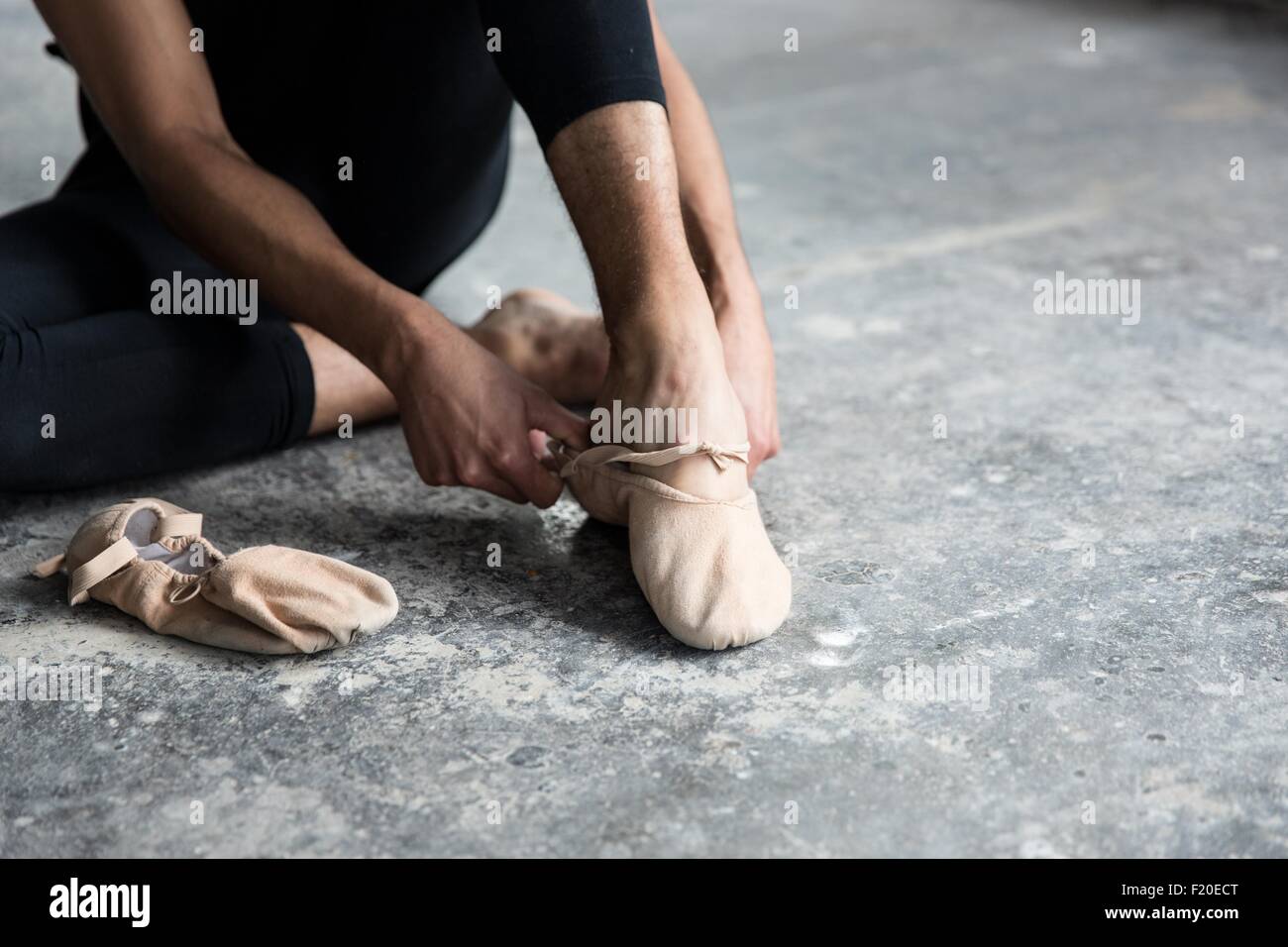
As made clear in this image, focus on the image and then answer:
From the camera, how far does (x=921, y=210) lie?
219 cm

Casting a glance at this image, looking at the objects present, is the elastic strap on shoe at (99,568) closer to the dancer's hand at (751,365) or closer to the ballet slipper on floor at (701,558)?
the ballet slipper on floor at (701,558)

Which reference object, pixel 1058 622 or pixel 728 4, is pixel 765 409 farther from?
pixel 728 4

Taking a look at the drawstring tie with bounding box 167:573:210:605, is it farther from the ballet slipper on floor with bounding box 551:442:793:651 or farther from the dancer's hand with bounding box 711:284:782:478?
the dancer's hand with bounding box 711:284:782:478

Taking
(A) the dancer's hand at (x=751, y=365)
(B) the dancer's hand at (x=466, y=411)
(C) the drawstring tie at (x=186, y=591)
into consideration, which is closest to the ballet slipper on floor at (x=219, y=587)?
(C) the drawstring tie at (x=186, y=591)

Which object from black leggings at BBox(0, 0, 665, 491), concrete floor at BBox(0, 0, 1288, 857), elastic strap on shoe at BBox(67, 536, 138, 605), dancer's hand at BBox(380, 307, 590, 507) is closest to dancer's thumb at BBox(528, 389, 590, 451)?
dancer's hand at BBox(380, 307, 590, 507)

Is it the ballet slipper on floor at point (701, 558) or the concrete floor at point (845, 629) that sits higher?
the ballet slipper on floor at point (701, 558)

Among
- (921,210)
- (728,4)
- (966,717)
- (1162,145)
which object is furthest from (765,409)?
(728,4)

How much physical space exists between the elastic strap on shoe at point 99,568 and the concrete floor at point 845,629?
0.10 ft

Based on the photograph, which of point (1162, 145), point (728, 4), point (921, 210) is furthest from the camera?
point (728, 4)

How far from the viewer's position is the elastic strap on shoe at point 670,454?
109 centimetres

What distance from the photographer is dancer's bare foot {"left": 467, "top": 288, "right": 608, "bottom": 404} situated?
1471 mm

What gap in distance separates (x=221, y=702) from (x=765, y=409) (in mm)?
543
